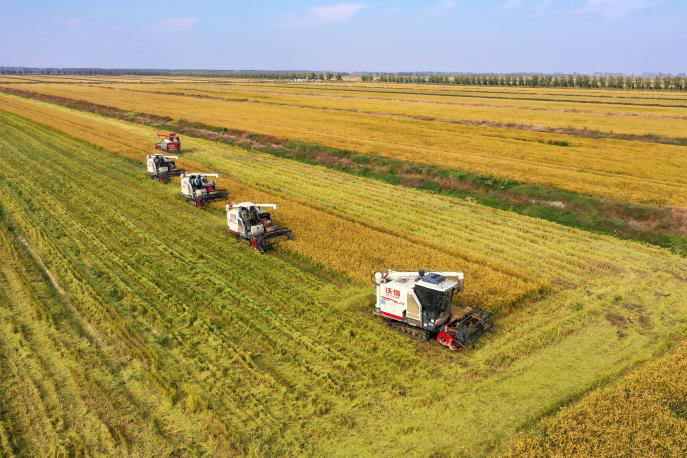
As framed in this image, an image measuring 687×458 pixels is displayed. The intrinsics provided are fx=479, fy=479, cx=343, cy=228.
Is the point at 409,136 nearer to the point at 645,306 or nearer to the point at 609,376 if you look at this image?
the point at 645,306

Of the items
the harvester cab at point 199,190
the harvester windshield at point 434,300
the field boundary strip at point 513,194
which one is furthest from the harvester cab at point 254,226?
the field boundary strip at point 513,194

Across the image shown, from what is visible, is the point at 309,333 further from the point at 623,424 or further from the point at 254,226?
the point at 623,424

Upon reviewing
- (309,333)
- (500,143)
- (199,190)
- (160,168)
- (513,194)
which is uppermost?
(500,143)

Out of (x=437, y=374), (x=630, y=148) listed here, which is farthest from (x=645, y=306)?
(x=630, y=148)

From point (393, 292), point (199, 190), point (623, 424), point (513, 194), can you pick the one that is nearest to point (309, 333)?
point (393, 292)

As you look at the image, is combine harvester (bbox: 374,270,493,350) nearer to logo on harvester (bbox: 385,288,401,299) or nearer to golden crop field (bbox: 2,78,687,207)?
logo on harvester (bbox: 385,288,401,299)

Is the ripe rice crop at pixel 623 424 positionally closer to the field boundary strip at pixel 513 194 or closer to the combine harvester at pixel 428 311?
the combine harvester at pixel 428 311
